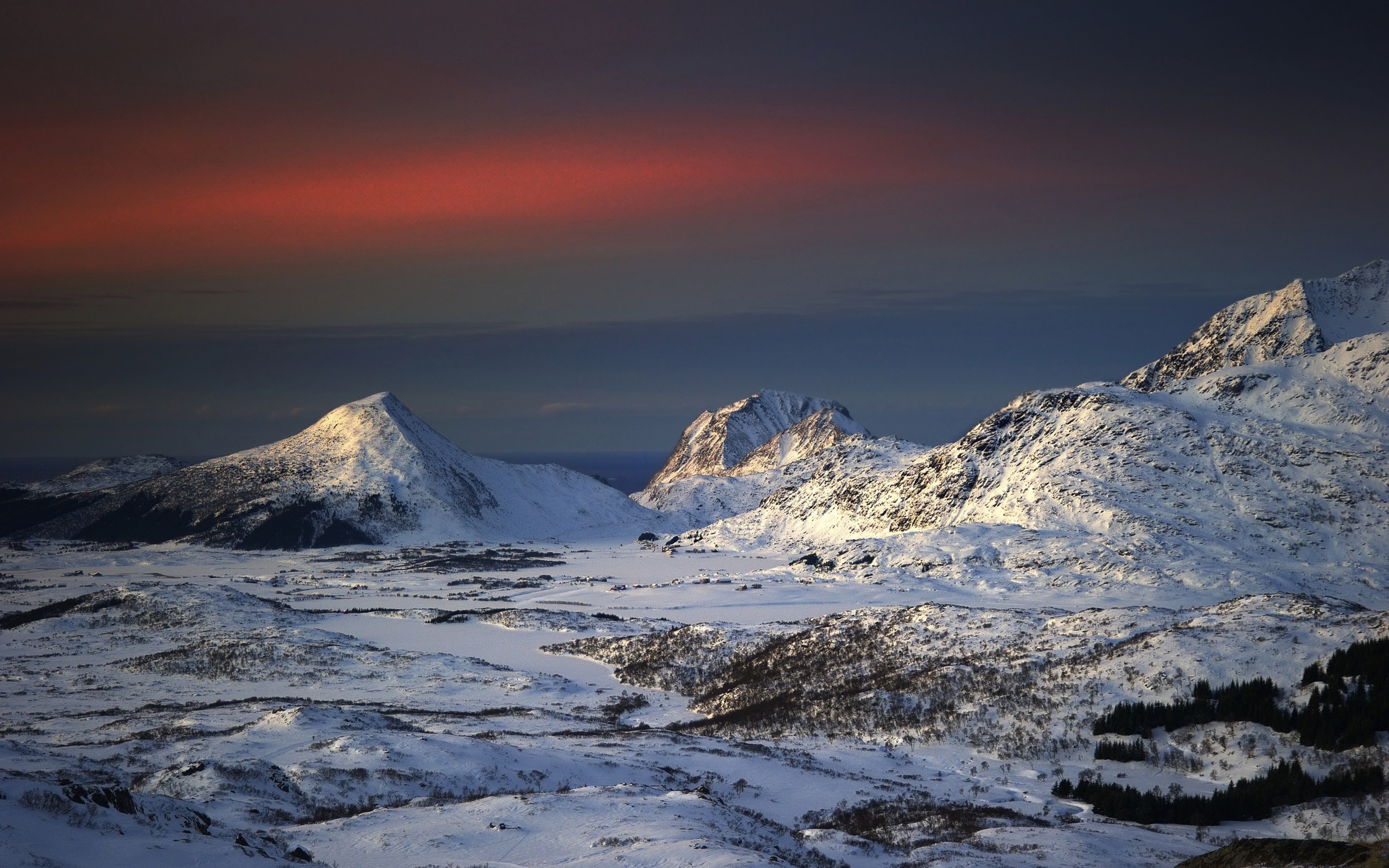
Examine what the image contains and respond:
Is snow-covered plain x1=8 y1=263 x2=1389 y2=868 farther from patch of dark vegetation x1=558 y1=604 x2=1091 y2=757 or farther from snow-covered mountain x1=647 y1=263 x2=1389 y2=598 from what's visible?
snow-covered mountain x1=647 y1=263 x2=1389 y2=598

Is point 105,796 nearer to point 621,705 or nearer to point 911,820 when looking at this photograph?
point 911,820

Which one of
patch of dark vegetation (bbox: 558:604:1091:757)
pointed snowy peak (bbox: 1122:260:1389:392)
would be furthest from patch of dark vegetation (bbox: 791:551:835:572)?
pointed snowy peak (bbox: 1122:260:1389:392)

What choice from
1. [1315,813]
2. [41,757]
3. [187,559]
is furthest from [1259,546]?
[187,559]

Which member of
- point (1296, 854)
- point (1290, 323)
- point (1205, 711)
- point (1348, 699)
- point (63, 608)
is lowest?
point (63, 608)

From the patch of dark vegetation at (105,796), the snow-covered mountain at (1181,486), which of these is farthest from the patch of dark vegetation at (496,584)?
the patch of dark vegetation at (105,796)

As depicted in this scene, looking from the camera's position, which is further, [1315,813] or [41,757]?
[41,757]

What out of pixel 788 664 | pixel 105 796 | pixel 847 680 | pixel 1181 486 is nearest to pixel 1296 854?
pixel 105 796

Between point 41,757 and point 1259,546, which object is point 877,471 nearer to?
point 1259,546
